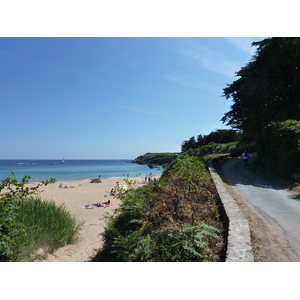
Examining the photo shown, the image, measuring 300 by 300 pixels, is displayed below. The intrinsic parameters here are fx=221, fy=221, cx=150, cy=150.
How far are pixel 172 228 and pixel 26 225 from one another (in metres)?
5.13

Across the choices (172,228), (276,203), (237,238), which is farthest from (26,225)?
(276,203)

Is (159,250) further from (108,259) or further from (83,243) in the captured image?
(83,243)

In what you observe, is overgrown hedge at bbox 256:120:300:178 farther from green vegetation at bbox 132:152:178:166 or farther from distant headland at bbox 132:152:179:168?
green vegetation at bbox 132:152:178:166

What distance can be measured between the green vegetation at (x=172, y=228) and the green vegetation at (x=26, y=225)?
2.01 metres

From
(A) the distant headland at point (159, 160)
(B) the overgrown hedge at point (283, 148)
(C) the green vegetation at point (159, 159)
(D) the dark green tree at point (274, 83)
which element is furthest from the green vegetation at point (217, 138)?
(B) the overgrown hedge at point (283, 148)

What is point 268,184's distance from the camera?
11.0m

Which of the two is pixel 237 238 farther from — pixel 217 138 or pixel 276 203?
pixel 217 138

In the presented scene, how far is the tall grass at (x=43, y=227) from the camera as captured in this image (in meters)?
6.36

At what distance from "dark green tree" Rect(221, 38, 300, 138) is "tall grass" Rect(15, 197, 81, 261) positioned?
54.7 ft

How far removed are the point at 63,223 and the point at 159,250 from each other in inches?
221

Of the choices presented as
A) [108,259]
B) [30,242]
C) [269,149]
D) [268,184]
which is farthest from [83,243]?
[269,149]

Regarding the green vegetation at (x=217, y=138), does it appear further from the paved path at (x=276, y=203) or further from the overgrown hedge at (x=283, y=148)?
the paved path at (x=276, y=203)

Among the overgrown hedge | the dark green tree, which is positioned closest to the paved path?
the overgrown hedge

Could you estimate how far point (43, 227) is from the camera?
7.41 m
